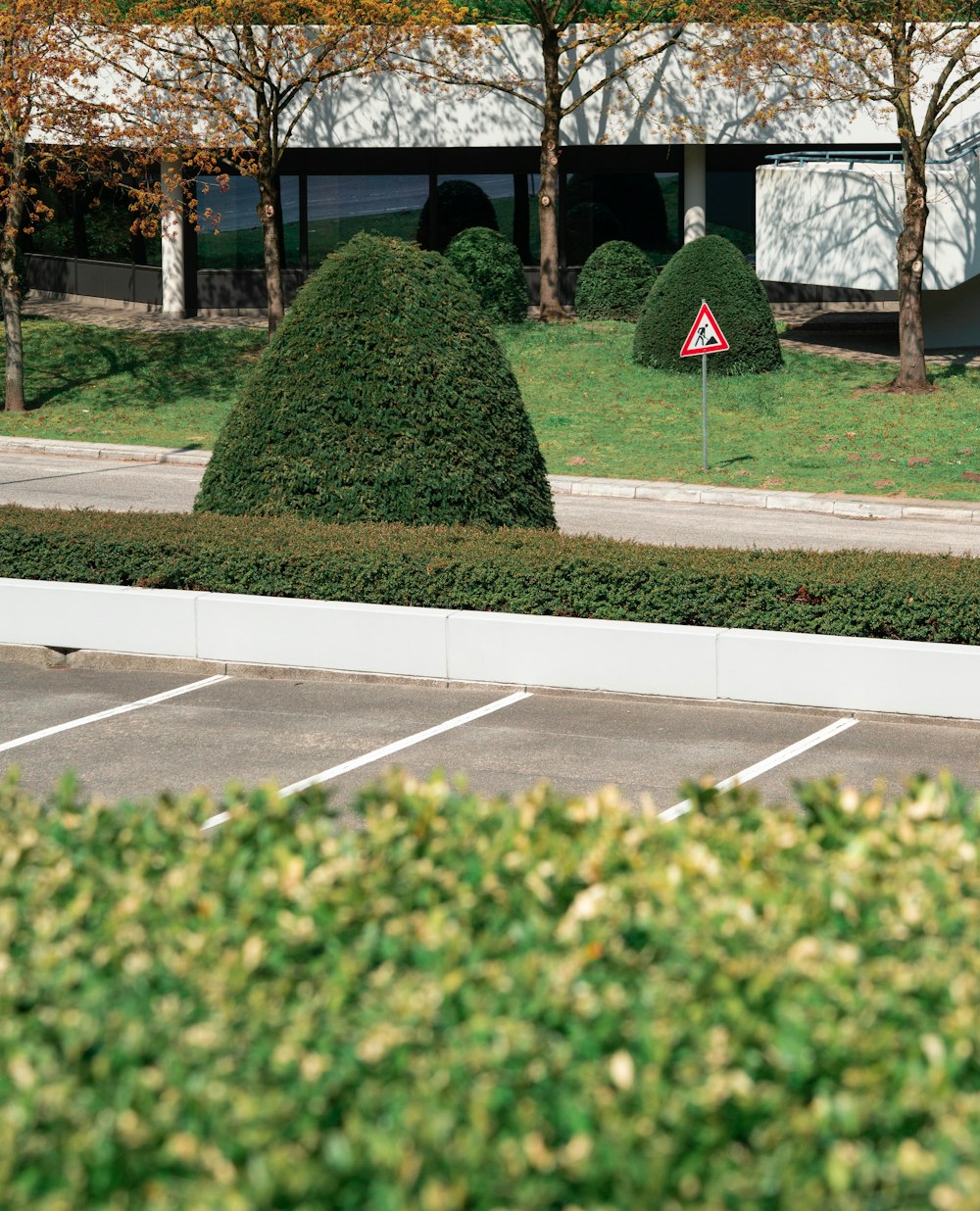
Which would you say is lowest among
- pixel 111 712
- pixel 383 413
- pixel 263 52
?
pixel 111 712

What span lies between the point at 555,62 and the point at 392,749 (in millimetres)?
25050

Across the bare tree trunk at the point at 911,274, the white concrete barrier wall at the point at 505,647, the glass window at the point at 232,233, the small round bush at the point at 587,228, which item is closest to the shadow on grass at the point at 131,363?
the glass window at the point at 232,233

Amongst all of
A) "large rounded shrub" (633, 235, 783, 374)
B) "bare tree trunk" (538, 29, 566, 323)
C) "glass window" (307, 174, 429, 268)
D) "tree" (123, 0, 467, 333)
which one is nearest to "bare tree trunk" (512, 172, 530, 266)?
"glass window" (307, 174, 429, 268)

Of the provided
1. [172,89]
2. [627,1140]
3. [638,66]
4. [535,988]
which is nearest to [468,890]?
[535,988]

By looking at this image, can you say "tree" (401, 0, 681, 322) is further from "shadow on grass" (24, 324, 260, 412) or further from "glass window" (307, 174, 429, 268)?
"shadow on grass" (24, 324, 260, 412)

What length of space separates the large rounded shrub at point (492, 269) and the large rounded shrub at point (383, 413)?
18340 millimetres

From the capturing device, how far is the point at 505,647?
11844mm

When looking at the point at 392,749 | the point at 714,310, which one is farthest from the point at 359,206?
the point at 392,749

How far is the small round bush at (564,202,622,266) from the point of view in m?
38.4

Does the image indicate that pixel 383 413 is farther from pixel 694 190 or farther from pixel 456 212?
pixel 694 190

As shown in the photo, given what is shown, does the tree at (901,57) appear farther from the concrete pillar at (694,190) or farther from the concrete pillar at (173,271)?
the concrete pillar at (173,271)

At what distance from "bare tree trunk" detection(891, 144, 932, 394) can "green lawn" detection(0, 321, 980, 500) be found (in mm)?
548

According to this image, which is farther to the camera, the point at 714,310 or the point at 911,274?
the point at 714,310

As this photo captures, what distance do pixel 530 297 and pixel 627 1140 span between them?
35.6 meters
